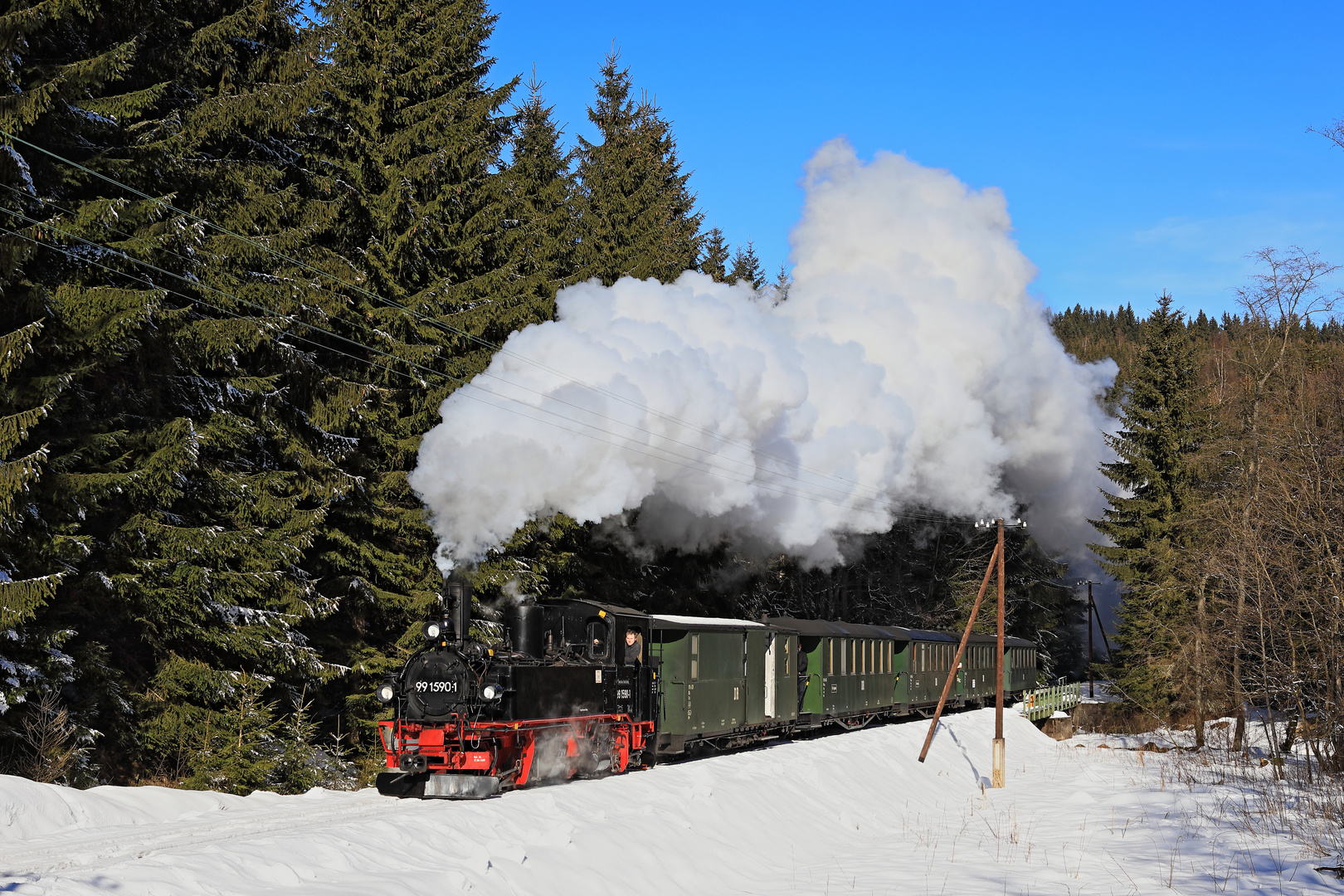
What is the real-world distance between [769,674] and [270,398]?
424 inches

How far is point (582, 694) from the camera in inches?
589

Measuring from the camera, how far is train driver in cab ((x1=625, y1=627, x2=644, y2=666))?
16469mm

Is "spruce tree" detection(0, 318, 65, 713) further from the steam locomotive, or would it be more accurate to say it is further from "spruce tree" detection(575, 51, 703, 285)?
"spruce tree" detection(575, 51, 703, 285)

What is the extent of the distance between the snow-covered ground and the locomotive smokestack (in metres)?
2.18

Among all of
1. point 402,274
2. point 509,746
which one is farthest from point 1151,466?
point 509,746

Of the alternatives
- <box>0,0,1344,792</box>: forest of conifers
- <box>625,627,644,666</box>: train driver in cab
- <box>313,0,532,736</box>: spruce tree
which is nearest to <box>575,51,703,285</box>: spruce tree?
<box>0,0,1344,792</box>: forest of conifers

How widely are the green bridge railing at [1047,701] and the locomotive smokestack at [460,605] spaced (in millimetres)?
25642

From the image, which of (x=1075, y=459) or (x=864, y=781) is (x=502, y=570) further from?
(x=1075, y=459)

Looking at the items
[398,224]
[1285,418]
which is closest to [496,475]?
[398,224]

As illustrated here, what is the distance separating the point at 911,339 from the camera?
3123cm

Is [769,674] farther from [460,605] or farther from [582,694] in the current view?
[460,605]

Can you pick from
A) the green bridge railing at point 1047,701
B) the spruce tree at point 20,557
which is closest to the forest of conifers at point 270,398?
the spruce tree at point 20,557

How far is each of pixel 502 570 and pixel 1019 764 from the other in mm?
15149

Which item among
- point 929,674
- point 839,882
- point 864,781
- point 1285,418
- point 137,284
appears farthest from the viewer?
point 929,674
